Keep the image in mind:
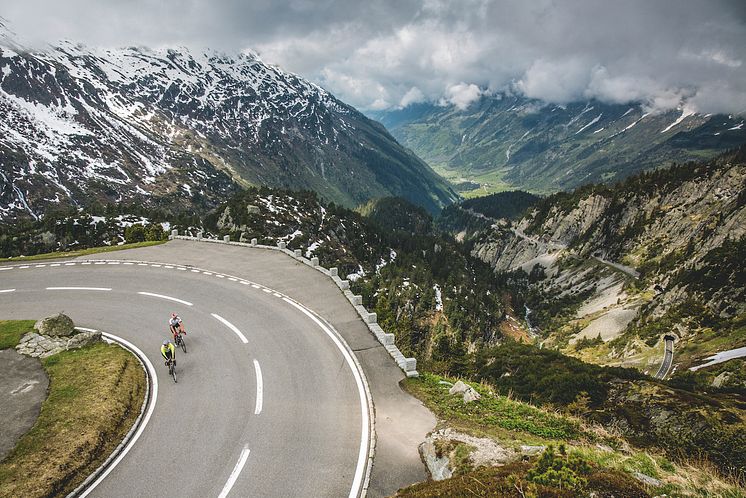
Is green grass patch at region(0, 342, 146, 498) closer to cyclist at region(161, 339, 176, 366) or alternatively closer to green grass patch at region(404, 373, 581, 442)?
cyclist at region(161, 339, 176, 366)

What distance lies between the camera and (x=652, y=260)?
137 meters

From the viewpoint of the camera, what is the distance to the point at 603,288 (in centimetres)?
14025

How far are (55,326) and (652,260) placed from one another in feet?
536

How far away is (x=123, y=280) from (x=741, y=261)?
353ft

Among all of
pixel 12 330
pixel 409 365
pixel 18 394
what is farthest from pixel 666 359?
pixel 12 330

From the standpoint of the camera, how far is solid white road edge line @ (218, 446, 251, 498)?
12718mm

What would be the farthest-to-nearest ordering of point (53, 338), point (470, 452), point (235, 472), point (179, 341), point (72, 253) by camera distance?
1. point (72, 253)
2. point (179, 341)
3. point (53, 338)
4. point (235, 472)
5. point (470, 452)

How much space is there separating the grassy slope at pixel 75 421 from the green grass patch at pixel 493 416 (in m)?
12.6

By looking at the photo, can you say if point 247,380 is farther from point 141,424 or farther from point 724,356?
point 724,356

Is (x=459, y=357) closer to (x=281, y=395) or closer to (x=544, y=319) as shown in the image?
(x=281, y=395)

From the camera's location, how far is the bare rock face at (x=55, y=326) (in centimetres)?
2108

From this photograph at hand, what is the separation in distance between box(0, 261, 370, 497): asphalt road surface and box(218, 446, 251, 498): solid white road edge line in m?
0.04

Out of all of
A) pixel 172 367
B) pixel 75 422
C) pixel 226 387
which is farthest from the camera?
pixel 172 367

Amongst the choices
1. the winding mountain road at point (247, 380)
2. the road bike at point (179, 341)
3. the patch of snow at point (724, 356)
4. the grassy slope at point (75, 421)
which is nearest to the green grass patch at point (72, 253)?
the winding mountain road at point (247, 380)
